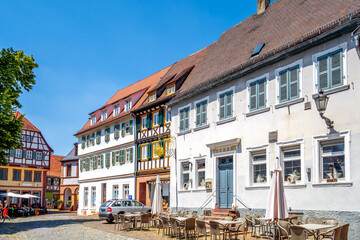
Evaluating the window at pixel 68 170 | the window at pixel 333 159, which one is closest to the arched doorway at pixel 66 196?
the window at pixel 68 170

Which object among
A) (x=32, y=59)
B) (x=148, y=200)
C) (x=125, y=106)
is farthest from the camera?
(x=125, y=106)

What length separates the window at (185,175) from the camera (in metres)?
23.5

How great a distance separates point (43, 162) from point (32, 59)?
35.1m

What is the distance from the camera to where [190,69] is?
98.2ft

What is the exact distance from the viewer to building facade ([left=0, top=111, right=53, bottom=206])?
54.2 meters

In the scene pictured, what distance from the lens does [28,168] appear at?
56500 millimetres

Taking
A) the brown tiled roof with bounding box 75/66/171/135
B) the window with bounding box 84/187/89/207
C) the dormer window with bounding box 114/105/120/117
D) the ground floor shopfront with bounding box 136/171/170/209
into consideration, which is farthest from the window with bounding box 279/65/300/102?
the window with bounding box 84/187/89/207

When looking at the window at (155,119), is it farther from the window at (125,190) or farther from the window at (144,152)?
the window at (125,190)

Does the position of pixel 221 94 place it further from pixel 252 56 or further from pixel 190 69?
pixel 190 69

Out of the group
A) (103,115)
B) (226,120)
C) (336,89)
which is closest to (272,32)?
(226,120)

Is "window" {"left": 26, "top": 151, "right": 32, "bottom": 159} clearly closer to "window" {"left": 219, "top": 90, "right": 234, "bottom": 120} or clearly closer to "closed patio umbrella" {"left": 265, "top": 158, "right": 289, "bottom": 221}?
"window" {"left": 219, "top": 90, "right": 234, "bottom": 120}

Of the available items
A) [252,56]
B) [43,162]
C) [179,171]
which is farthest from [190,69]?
[43,162]

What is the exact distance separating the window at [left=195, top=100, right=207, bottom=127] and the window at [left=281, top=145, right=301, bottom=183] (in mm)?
6030

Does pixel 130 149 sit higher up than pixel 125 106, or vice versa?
pixel 125 106
